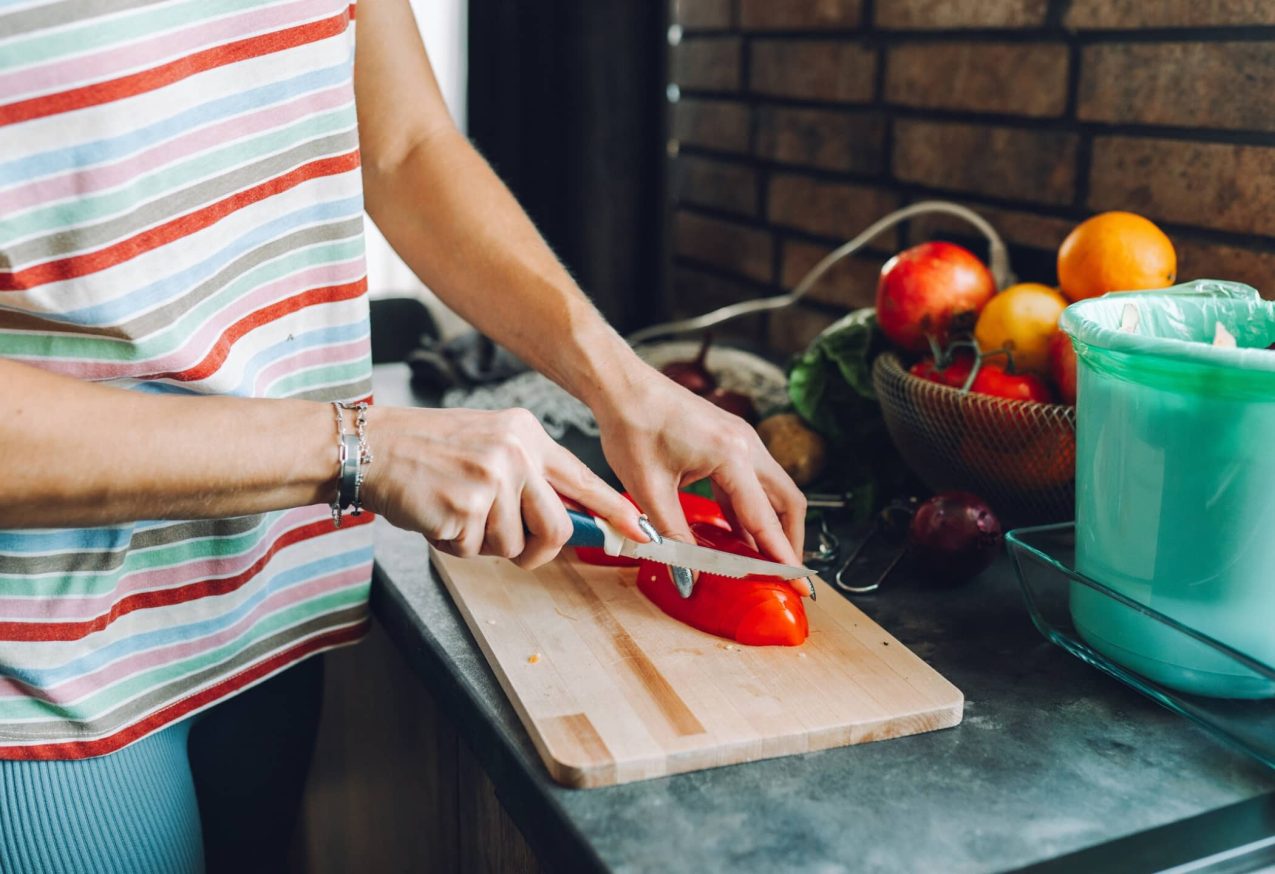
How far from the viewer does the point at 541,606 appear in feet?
2.86

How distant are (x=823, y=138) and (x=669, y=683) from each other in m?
1.15

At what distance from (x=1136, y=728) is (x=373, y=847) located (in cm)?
72

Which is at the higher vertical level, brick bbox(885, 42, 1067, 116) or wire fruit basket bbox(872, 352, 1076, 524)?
brick bbox(885, 42, 1067, 116)

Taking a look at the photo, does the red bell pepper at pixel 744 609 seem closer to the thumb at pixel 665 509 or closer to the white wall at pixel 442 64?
the thumb at pixel 665 509

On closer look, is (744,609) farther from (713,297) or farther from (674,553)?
(713,297)

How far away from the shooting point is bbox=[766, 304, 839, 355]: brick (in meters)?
1.78

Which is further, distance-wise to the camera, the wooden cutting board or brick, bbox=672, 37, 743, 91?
brick, bbox=672, 37, 743, 91

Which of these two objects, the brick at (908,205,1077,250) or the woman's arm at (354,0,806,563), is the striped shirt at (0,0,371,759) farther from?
the brick at (908,205,1077,250)

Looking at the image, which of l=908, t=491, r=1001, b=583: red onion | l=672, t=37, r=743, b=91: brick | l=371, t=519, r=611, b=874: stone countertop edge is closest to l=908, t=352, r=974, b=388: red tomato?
l=908, t=491, r=1001, b=583: red onion

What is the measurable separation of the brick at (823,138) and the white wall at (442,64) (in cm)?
80

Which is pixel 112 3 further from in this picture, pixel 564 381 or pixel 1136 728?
pixel 1136 728

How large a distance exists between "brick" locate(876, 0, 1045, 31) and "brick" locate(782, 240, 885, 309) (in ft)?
1.02

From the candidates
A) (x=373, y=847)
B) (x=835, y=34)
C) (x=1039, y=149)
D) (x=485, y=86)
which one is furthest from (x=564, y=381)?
(x=485, y=86)

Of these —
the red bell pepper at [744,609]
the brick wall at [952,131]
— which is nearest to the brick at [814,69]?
the brick wall at [952,131]
